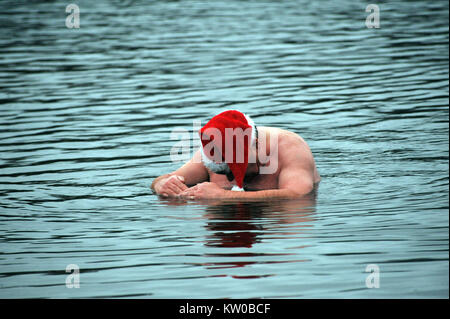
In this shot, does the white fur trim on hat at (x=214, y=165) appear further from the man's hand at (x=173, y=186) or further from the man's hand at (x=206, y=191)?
the man's hand at (x=173, y=186)

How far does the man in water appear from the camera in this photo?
8.27m

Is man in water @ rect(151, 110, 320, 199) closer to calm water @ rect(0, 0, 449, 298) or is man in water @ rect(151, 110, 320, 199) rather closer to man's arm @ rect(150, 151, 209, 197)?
man's arm @ rect(150, 151, 209, 197)

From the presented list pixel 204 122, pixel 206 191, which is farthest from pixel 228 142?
pixel 204 122

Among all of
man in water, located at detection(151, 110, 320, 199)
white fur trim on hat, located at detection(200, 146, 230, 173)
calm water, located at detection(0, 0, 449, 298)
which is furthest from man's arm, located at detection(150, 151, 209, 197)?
white fur trim on hat, located at detection(200, 146, 230, 173)

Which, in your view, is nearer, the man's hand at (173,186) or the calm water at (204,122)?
the calm water at (204,122)

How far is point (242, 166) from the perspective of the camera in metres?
8.45

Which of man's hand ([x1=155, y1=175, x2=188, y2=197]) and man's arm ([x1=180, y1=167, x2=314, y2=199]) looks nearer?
man's arm ([x1=180, y1=167, x2=314, y2=199])

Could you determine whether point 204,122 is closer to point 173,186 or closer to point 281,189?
point 173,186

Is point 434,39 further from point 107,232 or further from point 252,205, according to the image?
point 107,232

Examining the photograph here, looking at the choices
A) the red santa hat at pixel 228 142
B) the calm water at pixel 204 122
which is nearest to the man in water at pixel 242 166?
the red santa hat at pixel 228 142

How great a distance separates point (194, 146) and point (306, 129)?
192 centimetres

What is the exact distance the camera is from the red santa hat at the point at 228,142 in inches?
322

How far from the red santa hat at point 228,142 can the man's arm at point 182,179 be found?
2.63 feet

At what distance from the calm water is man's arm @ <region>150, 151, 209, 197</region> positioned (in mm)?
174
